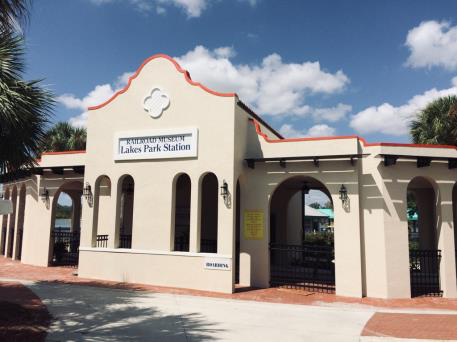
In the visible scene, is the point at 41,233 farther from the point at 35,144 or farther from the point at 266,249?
the point at 266,249

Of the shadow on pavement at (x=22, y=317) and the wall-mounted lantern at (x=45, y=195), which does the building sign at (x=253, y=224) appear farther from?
the wall-mounted lantern at (x=45, y=195)

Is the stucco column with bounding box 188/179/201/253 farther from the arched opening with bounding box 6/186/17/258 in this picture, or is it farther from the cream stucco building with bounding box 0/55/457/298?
the arched opening with bounding box 6/186/17/258

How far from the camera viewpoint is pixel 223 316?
8523 millimetres

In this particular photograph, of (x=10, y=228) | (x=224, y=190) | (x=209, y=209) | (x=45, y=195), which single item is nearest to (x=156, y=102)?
(x=224, y=190)

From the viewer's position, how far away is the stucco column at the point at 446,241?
11.2 m

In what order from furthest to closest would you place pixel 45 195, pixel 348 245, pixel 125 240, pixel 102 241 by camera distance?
pixel 45 195 → pixel 125 240 → pixel 102 241 → pixel 348 245

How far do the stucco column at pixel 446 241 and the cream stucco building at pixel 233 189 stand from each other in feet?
0.10

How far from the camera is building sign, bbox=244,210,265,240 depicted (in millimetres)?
12281

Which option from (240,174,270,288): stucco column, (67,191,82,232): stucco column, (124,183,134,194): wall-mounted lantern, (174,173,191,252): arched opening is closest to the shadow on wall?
(240,174,270,288): stucco column

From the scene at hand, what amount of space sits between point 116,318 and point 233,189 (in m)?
5.03

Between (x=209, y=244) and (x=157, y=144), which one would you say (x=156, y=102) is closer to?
(x=157, y=144)

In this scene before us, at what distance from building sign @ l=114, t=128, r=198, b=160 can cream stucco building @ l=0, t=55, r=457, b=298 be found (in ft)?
0.12

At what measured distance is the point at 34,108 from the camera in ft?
29.3

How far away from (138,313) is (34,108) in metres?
5.50
